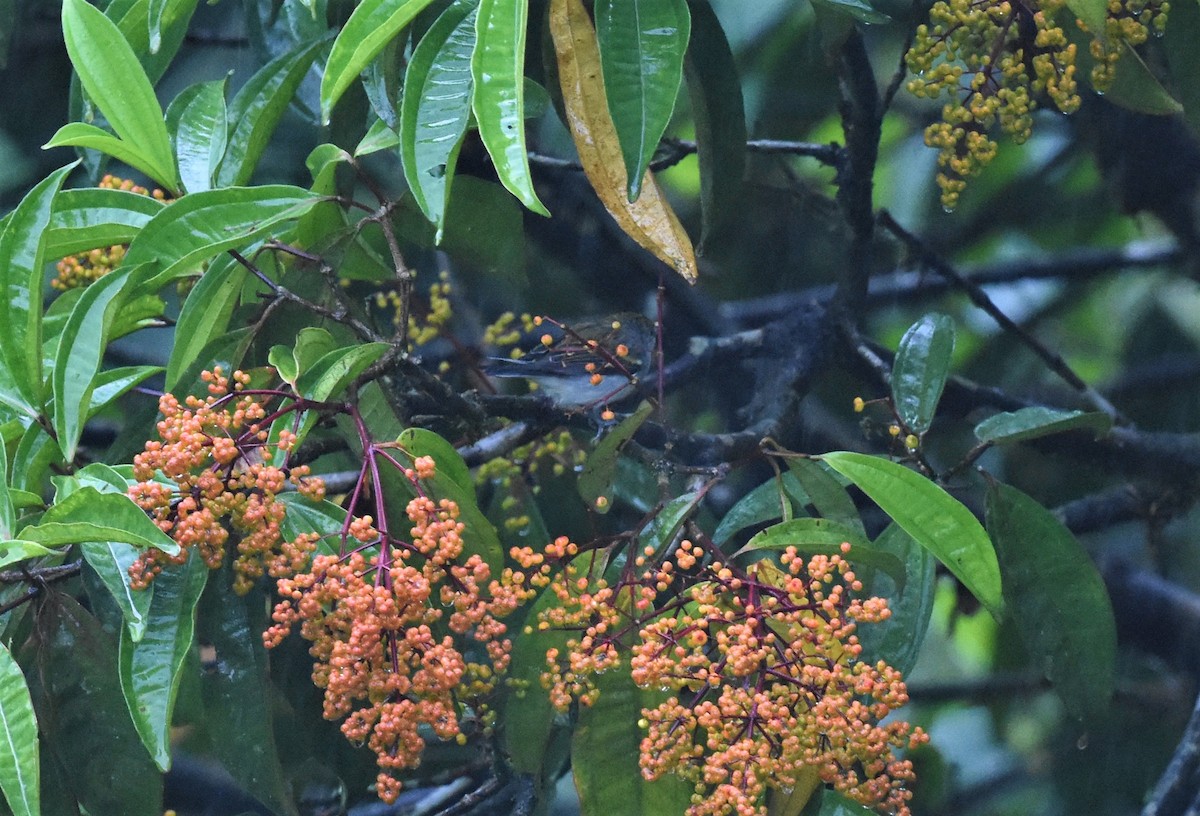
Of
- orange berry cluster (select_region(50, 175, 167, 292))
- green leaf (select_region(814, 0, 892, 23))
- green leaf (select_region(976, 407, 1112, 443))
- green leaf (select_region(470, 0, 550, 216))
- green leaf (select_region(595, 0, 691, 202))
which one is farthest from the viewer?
orange berry cluster (select_region(50, 175, 167, 292))

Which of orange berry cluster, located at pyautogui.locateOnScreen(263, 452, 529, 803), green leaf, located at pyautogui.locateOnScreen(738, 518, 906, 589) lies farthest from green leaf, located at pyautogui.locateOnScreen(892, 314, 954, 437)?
orange berry cluster, located at pyautogui.locateOnScreen(263, 452, 529, 803)

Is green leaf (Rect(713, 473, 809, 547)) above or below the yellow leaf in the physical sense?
below

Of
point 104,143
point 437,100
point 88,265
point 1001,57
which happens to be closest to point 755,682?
point 437,100

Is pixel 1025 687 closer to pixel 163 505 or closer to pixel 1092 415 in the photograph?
pixel 1092 415

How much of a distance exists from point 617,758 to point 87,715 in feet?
1.60

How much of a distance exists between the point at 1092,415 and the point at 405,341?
0.66 meters

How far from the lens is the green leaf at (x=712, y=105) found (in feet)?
3.90

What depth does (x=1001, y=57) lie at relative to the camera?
1.14 m

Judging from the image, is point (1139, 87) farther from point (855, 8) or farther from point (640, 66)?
point (640, 66)

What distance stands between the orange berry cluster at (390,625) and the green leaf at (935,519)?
0.31 metres

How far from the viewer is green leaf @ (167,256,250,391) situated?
1075 mm

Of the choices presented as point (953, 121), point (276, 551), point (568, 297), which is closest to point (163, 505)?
point (276, 551)

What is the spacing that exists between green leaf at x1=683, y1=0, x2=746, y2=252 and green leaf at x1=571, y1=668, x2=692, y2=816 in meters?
0.45

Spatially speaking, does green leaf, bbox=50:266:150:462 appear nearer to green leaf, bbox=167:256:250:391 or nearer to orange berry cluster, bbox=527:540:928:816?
green leaf, bbox=167:256:250:391
